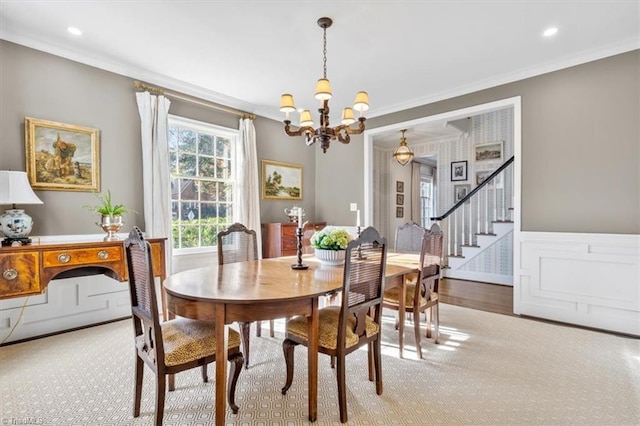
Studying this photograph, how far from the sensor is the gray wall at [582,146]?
9.85 feet

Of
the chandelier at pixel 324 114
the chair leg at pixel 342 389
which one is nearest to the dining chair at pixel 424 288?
the chair leg at pixel 342 389

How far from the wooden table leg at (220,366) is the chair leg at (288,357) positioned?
1.64 ft

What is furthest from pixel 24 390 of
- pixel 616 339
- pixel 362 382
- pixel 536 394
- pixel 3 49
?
pixel 616 339

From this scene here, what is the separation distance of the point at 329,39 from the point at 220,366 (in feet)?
8.95

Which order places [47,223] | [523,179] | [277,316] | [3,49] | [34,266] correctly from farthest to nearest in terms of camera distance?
1. [523,179]
2. [47,223]
3. [3,49]
4. [34,266]
5. [277,316]

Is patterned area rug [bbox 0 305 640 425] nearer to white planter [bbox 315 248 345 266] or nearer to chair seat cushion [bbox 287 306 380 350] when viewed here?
chair seat cushion [bbox 287 306 380 350]

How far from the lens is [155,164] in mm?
3594

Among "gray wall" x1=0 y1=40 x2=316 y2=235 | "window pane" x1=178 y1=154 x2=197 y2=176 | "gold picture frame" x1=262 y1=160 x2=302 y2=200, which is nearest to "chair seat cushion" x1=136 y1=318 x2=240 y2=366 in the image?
"gray wall" x1=0 y1=40 x2=316 y2=235

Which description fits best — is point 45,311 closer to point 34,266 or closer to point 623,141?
point 34,266

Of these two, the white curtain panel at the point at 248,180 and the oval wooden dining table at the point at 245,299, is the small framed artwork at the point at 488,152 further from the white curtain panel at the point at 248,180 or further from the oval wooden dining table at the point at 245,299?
the oval wooden dining table at the point at 245,299

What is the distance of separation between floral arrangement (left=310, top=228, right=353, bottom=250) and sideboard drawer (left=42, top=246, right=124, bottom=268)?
185 centimetres

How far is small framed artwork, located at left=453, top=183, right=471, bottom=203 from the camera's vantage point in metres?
6.55

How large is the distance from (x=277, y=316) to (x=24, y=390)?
1847mm

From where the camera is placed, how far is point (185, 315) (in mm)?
1602
